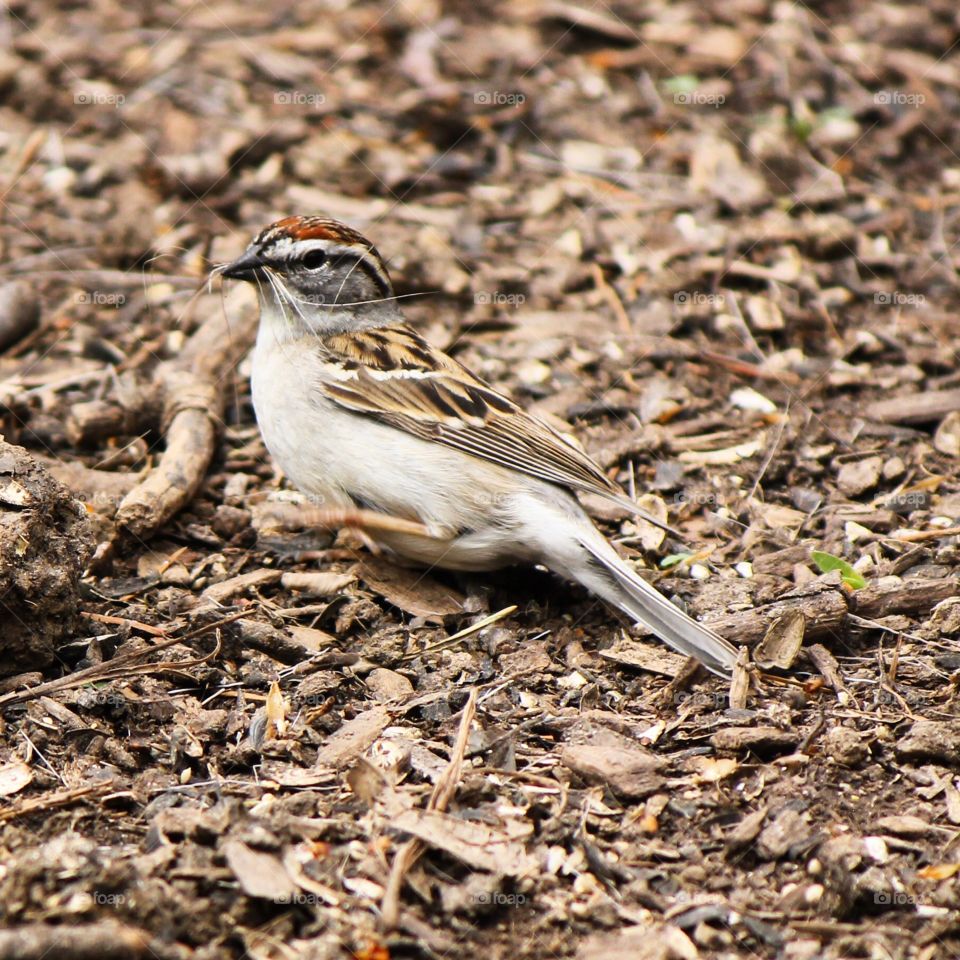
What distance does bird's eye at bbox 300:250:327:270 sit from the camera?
6387 millimetres

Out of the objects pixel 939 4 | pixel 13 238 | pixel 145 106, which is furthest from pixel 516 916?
pixel 939 4

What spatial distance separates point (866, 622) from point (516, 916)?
7.53 feet

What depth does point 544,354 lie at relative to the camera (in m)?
7.72

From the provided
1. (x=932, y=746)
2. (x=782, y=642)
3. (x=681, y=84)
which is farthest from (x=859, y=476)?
(x=681, y=84)

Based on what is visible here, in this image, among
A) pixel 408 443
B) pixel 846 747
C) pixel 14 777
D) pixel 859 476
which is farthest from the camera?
pixel 859 476

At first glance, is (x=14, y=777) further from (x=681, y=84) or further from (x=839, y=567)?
(x=681, y=84)

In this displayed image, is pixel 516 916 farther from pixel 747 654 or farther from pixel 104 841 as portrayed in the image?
pixel 747 654

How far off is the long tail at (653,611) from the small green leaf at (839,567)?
75 centimetres

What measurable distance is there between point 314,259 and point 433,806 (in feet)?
10.3

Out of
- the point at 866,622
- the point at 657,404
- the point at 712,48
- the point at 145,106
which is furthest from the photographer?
the point at 712,48

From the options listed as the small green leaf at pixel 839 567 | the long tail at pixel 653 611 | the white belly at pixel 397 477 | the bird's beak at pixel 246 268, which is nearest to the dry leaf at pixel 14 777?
the white belly at pixel 397 477

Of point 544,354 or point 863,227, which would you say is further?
→ point 863,227

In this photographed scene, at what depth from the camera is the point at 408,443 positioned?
20.0 feet

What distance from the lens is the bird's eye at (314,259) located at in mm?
6387
